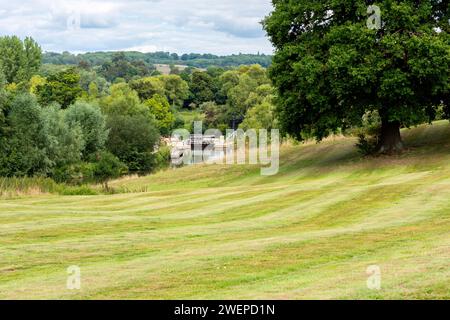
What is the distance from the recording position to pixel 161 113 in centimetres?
14312

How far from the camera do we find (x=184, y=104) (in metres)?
192

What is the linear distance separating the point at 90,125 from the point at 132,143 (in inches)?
315

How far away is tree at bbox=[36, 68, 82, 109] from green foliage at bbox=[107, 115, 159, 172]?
18.1m

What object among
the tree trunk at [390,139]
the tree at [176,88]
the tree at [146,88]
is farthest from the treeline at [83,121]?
the tree trunk at [390,139]

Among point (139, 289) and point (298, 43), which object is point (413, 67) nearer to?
point (298, 43)

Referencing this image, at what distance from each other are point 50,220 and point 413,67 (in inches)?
884

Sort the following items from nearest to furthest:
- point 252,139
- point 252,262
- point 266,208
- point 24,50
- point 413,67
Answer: point 252,262
point 266,208
point 413,67
point 252,139
point 24,50

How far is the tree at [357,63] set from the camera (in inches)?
1475

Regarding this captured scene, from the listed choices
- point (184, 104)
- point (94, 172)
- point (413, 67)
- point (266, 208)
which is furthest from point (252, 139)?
point (184, 104)

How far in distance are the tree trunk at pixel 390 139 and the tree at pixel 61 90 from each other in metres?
74.5

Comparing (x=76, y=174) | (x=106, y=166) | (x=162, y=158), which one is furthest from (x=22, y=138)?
(x=162, y=158)

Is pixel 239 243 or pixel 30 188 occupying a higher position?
pixel 239 243

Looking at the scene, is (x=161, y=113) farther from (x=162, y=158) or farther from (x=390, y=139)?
(x=390, y=139)
